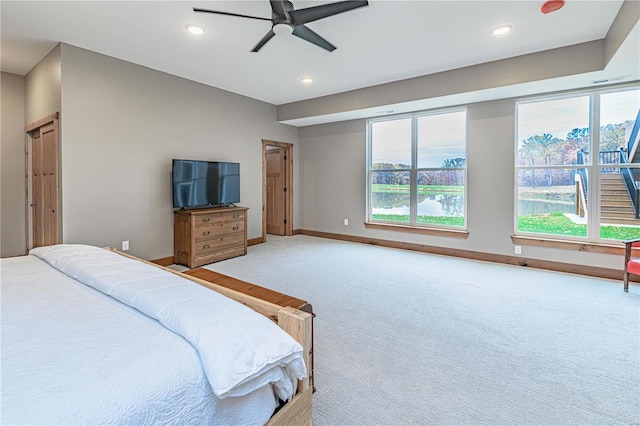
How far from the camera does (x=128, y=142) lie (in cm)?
410

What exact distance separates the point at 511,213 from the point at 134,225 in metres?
5.43

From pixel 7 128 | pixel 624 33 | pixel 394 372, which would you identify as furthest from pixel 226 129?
pixel 624 33

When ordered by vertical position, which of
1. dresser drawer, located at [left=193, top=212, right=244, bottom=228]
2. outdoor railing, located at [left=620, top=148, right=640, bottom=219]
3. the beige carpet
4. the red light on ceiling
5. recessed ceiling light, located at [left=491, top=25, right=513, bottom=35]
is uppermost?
recessed ceiling light, located at [left=491, top=25, right=513, bottom=35]

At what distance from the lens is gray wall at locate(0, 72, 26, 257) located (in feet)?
14.5

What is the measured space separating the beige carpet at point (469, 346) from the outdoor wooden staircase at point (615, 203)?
844 mm

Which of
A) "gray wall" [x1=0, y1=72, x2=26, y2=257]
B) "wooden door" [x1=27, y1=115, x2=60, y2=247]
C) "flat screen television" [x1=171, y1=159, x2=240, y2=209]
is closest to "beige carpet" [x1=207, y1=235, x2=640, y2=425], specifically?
"flat screen television" [x1=171, y1=159, x2=240, y2=209]

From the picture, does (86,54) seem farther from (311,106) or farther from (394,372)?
(394,372)

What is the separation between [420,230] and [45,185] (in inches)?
220

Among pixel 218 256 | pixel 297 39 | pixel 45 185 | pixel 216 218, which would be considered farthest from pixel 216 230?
pixel 297 39

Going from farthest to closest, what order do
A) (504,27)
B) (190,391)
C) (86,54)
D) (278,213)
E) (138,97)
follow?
(278,213) < (138,97) < (86,54) < (504,27) < (190,391)

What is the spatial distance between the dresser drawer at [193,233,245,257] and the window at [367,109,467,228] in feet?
8.53

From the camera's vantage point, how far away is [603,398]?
5.78 feet

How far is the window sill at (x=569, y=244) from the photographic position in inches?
153

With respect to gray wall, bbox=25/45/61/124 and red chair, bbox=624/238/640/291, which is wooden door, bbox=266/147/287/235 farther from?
red chair, bbox=624/238/640/291
